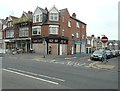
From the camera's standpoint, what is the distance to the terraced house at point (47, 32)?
39594 mm

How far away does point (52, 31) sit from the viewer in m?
40.1

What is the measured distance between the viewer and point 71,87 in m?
8.51

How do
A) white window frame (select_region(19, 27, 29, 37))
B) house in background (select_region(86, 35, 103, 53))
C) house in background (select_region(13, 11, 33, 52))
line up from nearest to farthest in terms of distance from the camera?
house in background (select_region(13, 11, 33, 52)), white window frame (select_region(19, 27, 29, 37)), house in background (select_region(86, 35, 103, 53))

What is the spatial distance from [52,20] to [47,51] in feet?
22.9

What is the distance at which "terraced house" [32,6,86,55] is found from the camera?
39.3 meters

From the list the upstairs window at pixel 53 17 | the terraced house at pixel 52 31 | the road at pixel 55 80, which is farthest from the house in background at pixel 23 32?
the road at pixel 55 80

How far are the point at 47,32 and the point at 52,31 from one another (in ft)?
3.68

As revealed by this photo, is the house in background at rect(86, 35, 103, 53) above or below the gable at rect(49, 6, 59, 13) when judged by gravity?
below

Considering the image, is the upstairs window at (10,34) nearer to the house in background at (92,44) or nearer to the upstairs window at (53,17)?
the upstairs window at (53,17)

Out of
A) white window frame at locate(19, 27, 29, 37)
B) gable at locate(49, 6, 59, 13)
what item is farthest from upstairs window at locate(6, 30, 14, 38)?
gable at locate(49, 6, 59, 13)

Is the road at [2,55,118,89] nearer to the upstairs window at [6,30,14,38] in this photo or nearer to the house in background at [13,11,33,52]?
the house in background at [13,11,33,52]

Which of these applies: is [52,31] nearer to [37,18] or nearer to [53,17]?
[53,17]

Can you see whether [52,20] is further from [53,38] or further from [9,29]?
[9,29]

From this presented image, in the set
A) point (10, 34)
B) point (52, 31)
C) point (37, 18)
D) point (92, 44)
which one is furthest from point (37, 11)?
point (92, 44)
